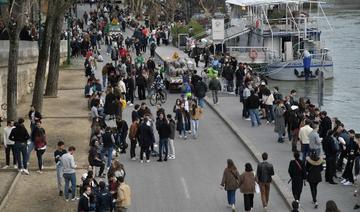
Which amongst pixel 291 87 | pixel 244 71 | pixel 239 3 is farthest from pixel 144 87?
pixel 239 3

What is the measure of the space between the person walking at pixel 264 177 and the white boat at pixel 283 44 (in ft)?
100

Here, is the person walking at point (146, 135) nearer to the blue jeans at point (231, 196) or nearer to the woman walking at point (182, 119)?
the woman walking at point (182, 119)

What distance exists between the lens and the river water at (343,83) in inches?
1485

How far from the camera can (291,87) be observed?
155ft

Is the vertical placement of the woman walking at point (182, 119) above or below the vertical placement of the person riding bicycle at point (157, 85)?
below

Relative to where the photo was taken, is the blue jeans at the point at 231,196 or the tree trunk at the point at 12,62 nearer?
the blue jeans at the point at 231,196

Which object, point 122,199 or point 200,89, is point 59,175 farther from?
point 200,89

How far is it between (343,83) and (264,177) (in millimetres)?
33086

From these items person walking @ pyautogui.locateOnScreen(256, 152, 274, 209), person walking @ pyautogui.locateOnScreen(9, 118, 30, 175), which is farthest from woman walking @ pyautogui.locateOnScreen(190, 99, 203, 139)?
person walking @ pyautogui.locateOnScreen(256, 152, 274, 209)

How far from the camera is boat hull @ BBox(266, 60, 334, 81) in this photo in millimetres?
47781

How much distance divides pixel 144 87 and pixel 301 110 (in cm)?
906

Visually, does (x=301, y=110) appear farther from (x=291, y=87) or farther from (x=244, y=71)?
(x=291, y=87)

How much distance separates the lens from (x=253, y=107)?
2584 cm

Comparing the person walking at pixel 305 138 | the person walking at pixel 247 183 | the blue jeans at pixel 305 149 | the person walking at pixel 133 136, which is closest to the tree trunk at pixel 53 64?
the person walking at pixel 133 136
